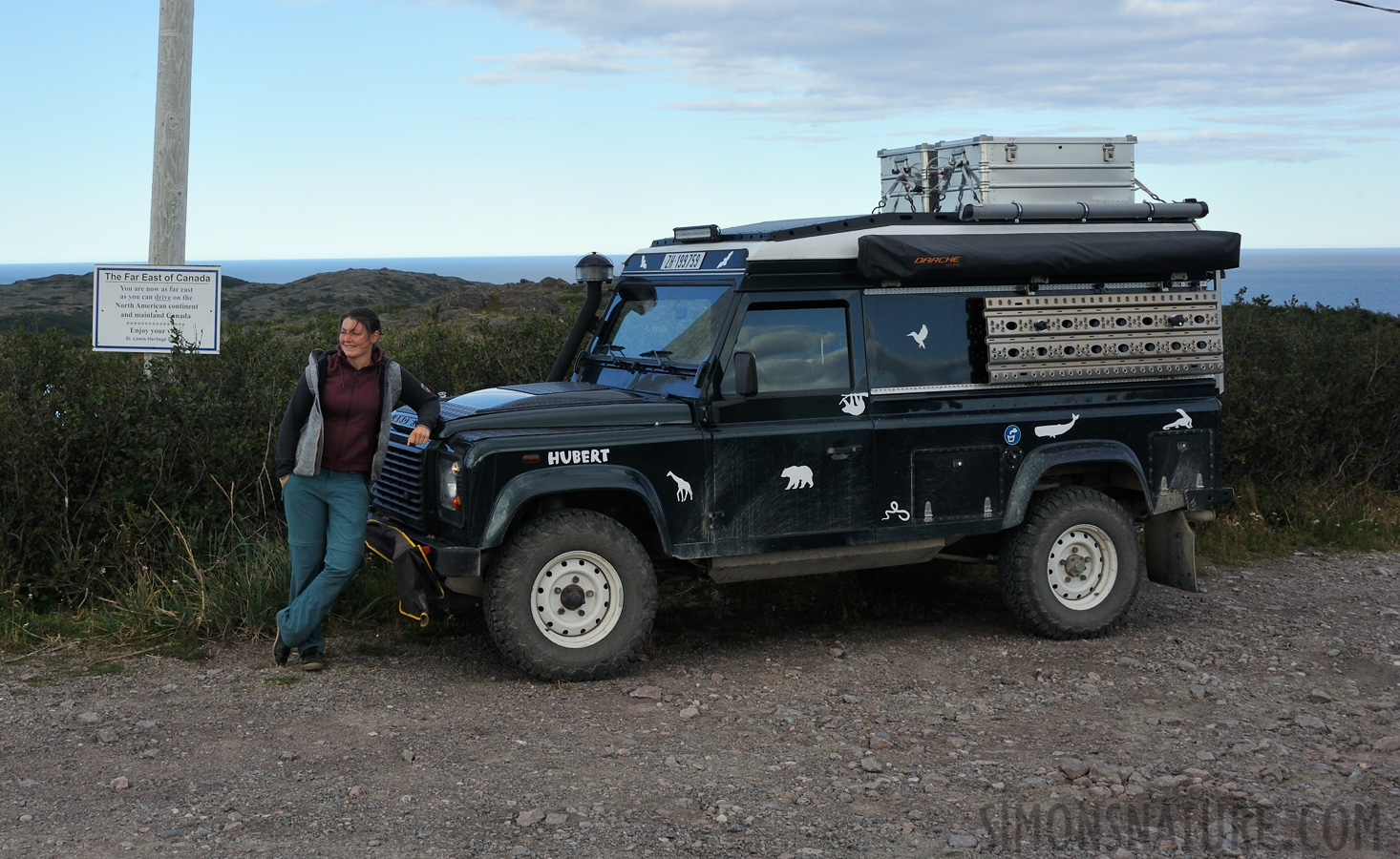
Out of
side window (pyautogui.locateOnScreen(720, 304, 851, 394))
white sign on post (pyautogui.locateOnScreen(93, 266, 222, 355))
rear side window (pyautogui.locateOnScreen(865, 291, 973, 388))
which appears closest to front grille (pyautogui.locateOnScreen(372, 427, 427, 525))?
side window (pyautogui.locateOnScreen(720, 304, 851, 394))

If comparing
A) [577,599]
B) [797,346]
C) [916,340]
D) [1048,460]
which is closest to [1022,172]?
[916,340]

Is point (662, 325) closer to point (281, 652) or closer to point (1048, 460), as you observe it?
point (1048, 460)

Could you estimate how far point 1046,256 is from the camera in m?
7.55

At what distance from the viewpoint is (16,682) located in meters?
6.59

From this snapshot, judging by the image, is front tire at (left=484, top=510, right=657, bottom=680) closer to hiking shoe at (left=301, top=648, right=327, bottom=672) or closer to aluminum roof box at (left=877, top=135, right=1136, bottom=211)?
hiking shoe at (left=301, top=648, right=327, bottom=672)

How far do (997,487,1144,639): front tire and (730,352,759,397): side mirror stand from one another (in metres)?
2.03

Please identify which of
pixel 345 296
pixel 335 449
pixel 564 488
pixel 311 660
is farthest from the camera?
pixel 345 296

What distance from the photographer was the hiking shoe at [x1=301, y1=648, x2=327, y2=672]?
685cm

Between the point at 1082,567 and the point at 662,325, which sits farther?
the point at 1082,567

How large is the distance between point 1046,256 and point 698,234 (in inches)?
79.4

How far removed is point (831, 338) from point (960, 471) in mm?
1053

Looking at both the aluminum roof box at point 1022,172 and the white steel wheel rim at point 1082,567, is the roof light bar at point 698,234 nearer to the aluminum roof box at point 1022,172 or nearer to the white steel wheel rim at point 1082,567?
the aluminum roof box at point 1022,172

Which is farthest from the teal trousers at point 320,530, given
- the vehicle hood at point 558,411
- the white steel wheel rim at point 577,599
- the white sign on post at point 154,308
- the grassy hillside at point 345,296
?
the grassy hillside at point 345,296

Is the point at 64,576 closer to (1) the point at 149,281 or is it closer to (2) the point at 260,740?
(1) the point at 149,281
